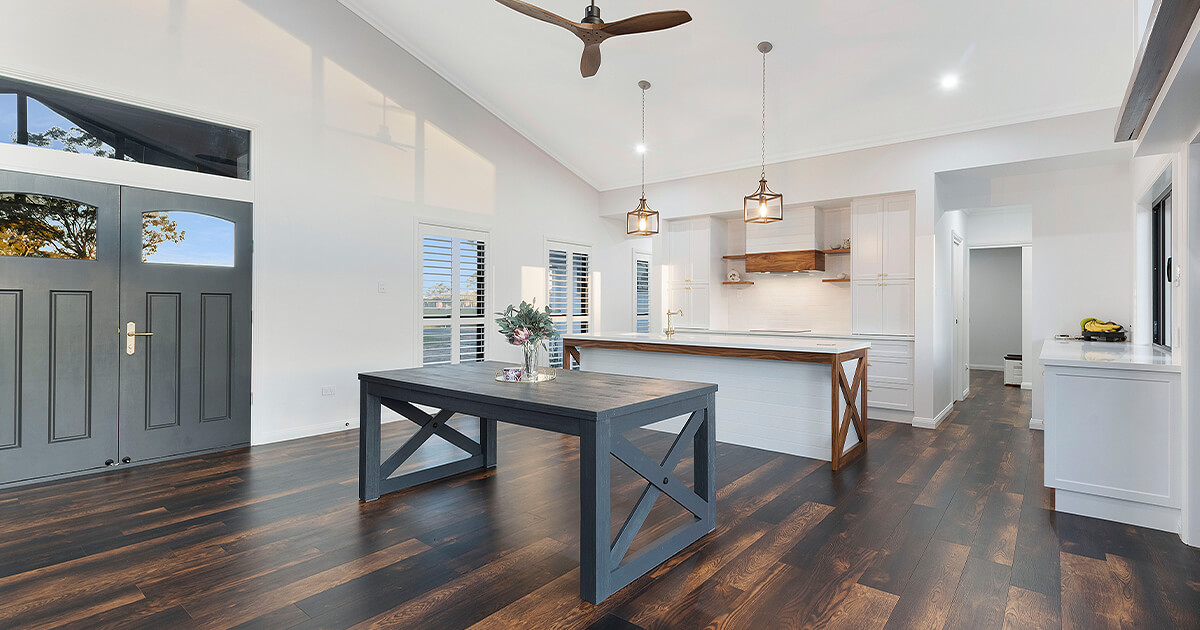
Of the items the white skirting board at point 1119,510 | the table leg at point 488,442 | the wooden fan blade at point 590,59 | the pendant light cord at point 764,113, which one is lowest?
the white skirting board at point 1119,510

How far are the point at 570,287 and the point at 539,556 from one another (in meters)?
5.41

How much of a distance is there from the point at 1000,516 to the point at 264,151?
5.88 m

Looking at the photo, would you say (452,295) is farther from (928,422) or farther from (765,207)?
(928,422)

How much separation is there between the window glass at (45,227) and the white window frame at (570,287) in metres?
4.42

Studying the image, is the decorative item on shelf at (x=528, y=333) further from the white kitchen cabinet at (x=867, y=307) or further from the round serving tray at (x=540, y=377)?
the white kitchen cabinet at (x=867, y=307)

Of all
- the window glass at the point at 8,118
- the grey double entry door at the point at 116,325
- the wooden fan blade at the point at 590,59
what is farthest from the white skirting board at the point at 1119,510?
the window glass at the point at 8,118

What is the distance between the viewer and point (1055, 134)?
490 centimetres

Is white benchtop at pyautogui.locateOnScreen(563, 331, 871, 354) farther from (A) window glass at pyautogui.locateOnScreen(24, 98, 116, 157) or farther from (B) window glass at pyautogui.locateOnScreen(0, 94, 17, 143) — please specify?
(B) window glass at pyautogui.locateOnScreen(0, 94, 17, 143)

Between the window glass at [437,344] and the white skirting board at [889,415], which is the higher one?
the window glass at [437,344]

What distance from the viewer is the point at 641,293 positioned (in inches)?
355

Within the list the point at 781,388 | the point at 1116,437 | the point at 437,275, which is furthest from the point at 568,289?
the point at 1116,437

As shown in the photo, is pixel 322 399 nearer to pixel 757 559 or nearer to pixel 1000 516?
pixel 757 559

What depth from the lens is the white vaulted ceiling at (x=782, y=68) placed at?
4160 mm

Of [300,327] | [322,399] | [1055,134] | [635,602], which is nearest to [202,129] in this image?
[300,327]
